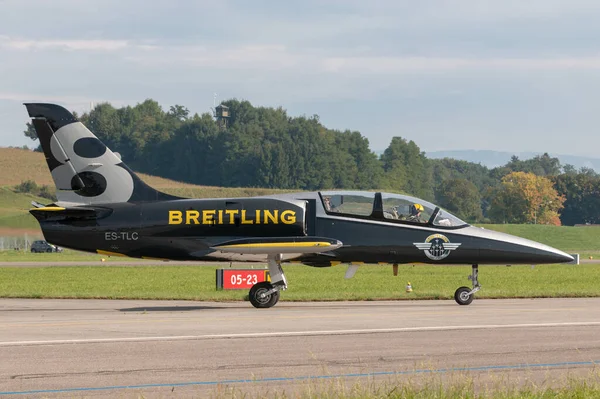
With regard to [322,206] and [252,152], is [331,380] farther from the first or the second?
[252,152]

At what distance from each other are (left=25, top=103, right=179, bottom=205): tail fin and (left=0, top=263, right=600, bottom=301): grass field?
496cm

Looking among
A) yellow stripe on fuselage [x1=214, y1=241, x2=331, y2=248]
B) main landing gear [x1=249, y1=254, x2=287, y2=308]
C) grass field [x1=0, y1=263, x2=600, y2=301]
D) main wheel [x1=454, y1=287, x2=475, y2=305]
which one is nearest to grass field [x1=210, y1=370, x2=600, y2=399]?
yellow stripe on fuselage [x1=214, y1=241, x2=331, y2=248]

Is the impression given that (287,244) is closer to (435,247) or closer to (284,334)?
(435,247)

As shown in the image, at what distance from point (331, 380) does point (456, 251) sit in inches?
488

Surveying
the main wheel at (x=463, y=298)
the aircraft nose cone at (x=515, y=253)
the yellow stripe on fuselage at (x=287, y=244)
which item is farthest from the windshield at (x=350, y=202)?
the main wheel at (x=463, y=298)

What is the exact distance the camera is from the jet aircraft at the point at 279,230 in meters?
23.0

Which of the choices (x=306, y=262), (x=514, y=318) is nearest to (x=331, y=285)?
(x=306, y=262)

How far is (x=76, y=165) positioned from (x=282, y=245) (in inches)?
223

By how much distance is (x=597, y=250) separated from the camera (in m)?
120

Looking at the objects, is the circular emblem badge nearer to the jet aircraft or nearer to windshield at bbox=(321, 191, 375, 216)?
the jet aircraft

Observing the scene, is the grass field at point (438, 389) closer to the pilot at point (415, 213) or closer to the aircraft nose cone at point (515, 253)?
the aircraft nose cone at point (515, 253)

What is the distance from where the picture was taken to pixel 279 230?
899 inches

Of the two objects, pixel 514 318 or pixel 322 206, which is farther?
pixel 322 206

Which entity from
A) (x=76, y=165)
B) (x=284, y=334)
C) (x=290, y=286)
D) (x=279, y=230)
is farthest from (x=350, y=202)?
(x=290, y=286)
